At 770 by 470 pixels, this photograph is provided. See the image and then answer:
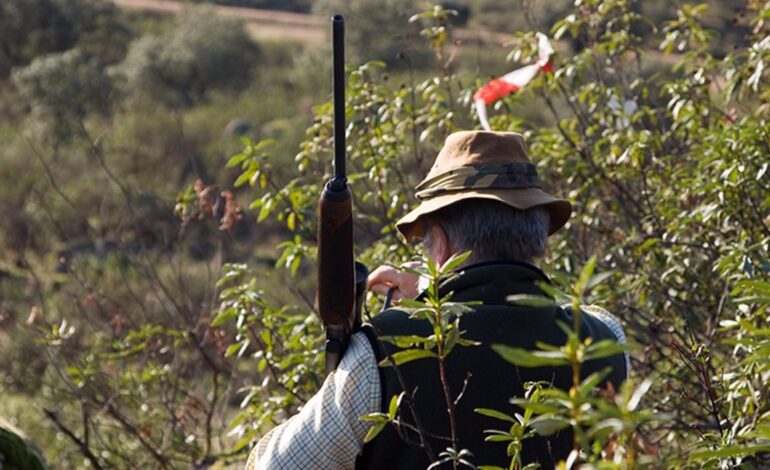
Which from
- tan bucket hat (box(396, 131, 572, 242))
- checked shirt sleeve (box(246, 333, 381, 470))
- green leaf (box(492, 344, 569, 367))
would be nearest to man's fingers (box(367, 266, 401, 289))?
tan bucket hat (box(396, 131, 572, 242))

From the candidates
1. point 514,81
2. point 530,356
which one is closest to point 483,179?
point 530,356

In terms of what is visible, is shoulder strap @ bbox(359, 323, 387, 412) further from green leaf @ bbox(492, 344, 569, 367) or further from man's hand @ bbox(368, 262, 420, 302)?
green leaf @ bbox(492, 344, 569, 367)

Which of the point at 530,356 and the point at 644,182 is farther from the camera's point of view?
the point at 644,182

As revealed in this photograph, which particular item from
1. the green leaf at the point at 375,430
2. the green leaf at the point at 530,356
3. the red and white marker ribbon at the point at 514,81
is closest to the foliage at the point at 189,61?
the red and white marker ribbon at the point at 514,81

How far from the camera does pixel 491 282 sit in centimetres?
287

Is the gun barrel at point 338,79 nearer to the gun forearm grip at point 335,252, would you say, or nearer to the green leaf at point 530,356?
the gun forearm grip at point 335,252

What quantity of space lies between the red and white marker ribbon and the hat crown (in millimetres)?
1946

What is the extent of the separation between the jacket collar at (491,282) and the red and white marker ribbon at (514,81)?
7.50ft

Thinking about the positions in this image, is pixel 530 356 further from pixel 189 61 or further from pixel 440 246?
pixel 189 61

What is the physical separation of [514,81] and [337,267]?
2.70 metres

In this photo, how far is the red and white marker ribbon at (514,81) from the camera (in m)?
5.27

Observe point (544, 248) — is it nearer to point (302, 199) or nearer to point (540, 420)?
point (540, 420)

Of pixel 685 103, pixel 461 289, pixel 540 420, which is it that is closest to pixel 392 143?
pixel 685 103

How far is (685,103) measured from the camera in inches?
208
